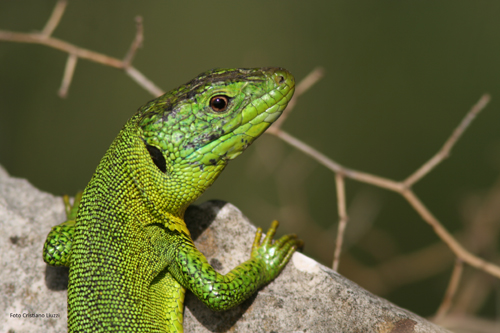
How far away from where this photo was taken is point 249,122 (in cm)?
333

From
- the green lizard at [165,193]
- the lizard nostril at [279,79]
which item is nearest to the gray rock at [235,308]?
the green lizard at [165,193]

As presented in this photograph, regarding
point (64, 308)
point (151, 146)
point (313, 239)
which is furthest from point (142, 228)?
point (313, 239)

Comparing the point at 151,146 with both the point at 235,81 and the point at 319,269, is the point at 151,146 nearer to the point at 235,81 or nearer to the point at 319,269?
the point at 235,81

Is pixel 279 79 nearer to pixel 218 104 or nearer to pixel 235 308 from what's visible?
pixel 218 104

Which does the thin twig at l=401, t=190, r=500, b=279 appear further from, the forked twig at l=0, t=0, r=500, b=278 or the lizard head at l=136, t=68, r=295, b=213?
the lizard head at l=136, t=68, r=295, b=213

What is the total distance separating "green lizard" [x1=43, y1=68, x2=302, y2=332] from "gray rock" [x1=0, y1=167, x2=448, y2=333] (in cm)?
24

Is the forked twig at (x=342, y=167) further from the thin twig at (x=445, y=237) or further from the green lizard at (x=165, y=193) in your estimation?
the green lizard at (x=165, y=193)

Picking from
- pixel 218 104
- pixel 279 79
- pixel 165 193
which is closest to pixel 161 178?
pixel 165 193

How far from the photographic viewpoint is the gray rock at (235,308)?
11.0 feet

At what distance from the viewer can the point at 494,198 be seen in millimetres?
6777

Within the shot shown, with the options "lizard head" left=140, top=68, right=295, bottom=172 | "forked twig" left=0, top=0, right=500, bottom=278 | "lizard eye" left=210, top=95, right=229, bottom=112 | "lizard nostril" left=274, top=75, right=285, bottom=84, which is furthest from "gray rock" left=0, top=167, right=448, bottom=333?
"lizard nostril" left=274, top=75, right=285, bottom=84

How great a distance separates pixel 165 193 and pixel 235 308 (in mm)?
1070

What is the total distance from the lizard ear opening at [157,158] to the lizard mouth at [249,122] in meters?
0.27

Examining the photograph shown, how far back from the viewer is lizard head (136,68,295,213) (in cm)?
330
